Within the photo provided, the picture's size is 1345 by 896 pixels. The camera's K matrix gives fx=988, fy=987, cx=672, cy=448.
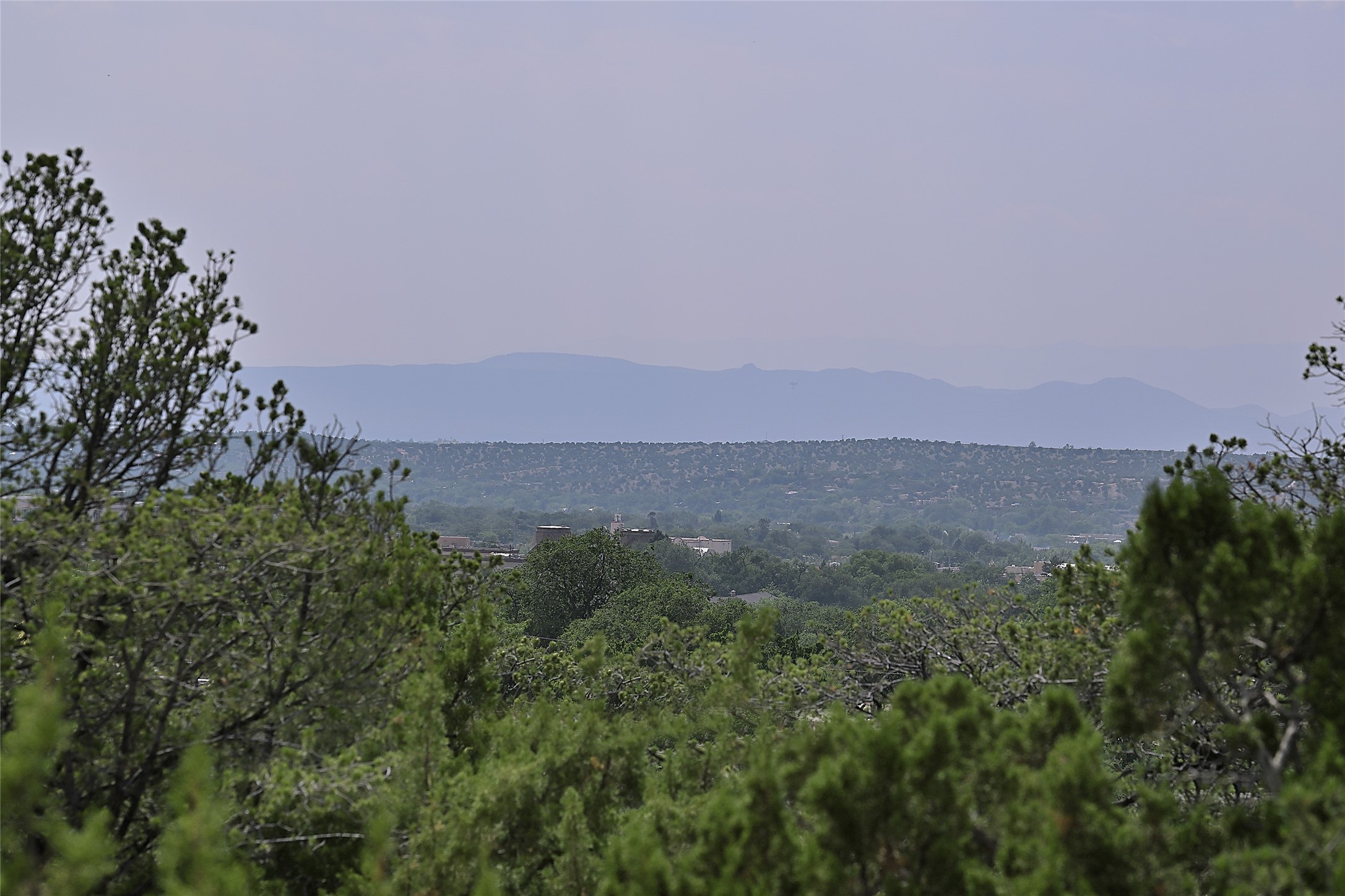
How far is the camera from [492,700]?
27.7 ft

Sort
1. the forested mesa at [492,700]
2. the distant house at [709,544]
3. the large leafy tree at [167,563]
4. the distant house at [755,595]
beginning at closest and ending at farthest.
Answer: the forested mesa at [492,700], the large leafy tree at [167,563], the distant house at [755,595], the distant house at [709,544]

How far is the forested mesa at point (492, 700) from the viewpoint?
3.85m

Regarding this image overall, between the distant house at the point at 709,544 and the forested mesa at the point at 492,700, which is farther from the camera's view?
the distant house at the point at 709,544

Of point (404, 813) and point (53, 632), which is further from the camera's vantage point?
point (404, 813)

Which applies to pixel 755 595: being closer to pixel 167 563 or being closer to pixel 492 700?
pixel 492 700

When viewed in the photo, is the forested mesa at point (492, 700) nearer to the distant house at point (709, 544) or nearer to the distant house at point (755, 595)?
the distant house at point (755, 595)

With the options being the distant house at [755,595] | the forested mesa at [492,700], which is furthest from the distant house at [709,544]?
the forested mesa at [492,700]

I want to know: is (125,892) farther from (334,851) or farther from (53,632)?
(53,632)

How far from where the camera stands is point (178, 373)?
320 inches

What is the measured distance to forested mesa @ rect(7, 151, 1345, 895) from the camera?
3848 mm

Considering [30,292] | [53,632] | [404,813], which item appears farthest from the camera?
[30,292]

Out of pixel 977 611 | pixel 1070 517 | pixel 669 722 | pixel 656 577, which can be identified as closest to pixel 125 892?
pixel 669 722

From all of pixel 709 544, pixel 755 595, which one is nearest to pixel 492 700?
pixel 755 595

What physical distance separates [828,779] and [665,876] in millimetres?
732
